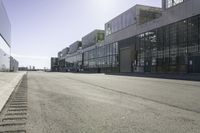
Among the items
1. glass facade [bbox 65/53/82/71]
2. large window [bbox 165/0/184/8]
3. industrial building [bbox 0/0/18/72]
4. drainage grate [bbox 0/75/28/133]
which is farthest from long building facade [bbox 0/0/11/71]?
glass facade [bbox 65/53/82/71]

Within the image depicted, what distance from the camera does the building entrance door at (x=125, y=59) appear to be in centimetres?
6855

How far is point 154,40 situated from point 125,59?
15281 millimetres

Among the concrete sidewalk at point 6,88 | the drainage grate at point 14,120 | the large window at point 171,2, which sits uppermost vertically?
the large window at point 171,2

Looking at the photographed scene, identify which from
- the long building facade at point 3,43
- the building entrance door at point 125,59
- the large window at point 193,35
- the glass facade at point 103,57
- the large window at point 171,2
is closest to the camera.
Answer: the large window at point 193,35

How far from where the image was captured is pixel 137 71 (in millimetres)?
63000

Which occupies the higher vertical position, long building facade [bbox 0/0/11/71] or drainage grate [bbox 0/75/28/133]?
long building facade [bbox 0/0/11/71]

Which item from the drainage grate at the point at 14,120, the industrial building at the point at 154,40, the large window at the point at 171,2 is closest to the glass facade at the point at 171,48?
the industrial building at the point at 154,40

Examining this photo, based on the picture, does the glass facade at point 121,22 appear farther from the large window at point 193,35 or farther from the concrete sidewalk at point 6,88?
the concrete sidewalk at point 6,88

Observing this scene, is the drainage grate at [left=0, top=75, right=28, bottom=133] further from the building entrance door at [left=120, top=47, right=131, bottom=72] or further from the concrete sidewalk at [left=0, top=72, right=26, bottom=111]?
the building entrance door at [left=120, top=47, right=131, bottom=72]

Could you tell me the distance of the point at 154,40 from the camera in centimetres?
5688

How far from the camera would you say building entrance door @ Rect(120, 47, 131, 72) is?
68.6m

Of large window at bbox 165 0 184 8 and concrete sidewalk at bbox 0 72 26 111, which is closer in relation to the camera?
concrete sidewalk at bbox 0 72 26 111

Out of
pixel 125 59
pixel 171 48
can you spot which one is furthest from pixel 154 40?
pixel 125 59

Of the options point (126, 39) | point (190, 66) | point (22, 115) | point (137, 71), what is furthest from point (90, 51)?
point (22, 115)
